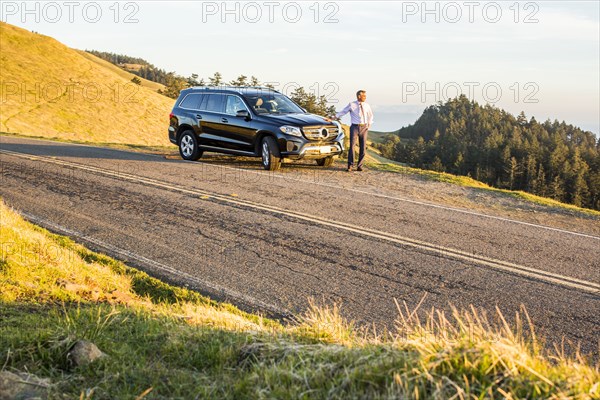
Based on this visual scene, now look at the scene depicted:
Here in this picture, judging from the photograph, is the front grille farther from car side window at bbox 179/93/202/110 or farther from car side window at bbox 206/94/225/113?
car side window at bbox 179/93/202/110

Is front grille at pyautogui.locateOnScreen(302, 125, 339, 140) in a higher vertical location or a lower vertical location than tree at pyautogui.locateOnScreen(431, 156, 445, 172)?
higher

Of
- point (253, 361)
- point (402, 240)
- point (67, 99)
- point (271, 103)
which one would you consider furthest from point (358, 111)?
point (67, 99)

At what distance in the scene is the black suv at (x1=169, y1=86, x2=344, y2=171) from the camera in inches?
579

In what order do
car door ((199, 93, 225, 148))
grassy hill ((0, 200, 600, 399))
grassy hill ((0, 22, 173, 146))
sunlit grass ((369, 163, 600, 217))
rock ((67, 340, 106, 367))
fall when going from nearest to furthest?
grassy hill ((0, 200, 600, 399)) < rock ((67, 340, 106, 367)) < sunlit grass ((369, 163, 600, 217)) < car door ((199, 93, 225, 148)) < grassy hill ((0, 22, 173, 146))

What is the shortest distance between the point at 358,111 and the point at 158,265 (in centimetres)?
965

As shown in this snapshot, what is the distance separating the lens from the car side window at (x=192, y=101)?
16772 millimetres

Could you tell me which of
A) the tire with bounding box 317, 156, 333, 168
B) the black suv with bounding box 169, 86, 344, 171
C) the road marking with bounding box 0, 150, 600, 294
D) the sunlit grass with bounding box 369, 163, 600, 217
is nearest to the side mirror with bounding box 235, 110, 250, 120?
the black suv with bounding box 169, 86, 344, 171

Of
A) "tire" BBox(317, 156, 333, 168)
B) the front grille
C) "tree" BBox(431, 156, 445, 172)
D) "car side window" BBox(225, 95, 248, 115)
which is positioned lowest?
"tree" BBox(431, 156, 445, 172)

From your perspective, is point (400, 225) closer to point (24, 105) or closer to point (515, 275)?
point (515, 275)

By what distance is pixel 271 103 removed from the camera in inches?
625

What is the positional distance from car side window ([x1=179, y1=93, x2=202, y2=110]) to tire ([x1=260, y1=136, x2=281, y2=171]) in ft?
9.86

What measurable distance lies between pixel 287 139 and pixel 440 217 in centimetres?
580

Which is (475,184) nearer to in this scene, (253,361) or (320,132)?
(320,132)

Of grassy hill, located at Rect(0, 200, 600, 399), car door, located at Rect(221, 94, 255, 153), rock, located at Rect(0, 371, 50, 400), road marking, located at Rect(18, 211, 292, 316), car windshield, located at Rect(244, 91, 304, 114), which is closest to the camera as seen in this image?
grassy hill, located at Rect(0, 200, 600, 399)
